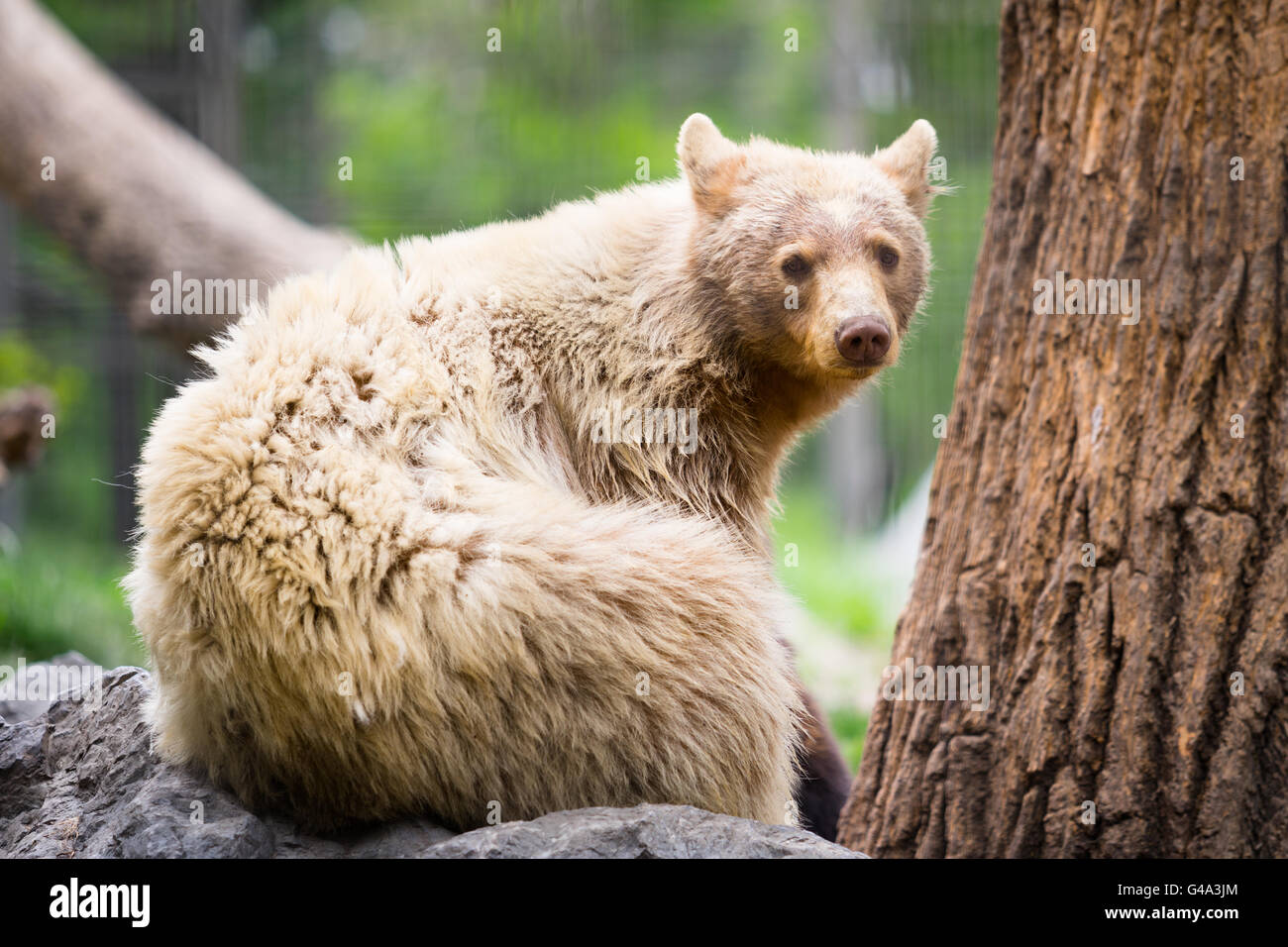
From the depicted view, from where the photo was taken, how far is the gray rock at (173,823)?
2.57 meters

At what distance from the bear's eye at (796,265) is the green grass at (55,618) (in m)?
3.16

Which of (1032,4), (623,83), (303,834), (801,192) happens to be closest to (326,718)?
(303,834)

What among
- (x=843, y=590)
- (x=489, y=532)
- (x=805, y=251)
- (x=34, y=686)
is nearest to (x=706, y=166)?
(x=805, y=251)

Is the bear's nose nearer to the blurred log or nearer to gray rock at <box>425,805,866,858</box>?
gray rock at <box>425,805,866,858</box>

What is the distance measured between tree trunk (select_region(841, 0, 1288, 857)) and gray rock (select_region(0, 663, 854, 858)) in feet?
2.80

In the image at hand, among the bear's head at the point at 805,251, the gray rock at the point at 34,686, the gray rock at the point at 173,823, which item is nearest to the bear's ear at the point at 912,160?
the bear's head at the point at 805,251

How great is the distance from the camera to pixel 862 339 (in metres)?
3.36

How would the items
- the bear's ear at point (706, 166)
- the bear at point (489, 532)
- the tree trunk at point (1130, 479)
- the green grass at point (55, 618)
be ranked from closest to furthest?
the bear at point (489, 532) < the tree trunk at point (1130, 479) < the bear's ear at point (706, 166) < the green grass at point (55, 618)

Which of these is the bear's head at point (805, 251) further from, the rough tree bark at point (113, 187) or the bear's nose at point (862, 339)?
the rough tree bark at point (113, 187)

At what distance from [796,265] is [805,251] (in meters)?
0.05

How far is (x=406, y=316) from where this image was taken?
325 centimetres

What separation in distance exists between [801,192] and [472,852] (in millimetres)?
2116

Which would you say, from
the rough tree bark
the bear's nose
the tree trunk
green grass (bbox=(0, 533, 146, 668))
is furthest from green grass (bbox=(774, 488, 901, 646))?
the rough tree bark

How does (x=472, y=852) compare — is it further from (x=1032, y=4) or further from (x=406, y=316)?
(x=1032, y=4)
